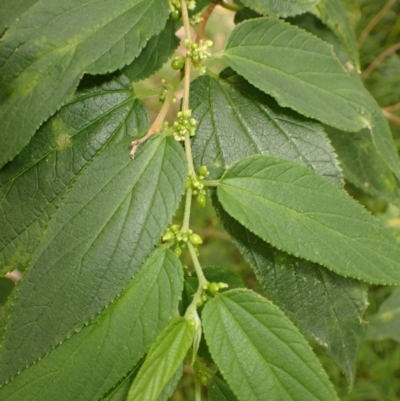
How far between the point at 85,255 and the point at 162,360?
7.2 inches

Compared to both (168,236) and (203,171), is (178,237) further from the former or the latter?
(203,171)

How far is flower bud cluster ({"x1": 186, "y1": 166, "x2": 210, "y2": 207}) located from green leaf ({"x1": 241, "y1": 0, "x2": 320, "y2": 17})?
390 mm

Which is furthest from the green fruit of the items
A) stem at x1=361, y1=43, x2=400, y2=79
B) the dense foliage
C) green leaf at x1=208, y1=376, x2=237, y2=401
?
stem at x1=361, y1=43, x2=400, y2=79

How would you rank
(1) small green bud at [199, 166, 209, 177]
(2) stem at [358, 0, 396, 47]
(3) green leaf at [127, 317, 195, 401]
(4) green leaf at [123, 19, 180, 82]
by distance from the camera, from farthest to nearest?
(2) stem at [358, 0, 396, 47] → (4) green leaf at [123, 19, 180, 82] → (1) small green bud at [199, 166, 209, 177] → (3) green leaf at [127, 317, 195, 401]

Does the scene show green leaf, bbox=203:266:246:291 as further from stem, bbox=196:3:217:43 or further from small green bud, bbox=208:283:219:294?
stem, bbox=196:3:217:43

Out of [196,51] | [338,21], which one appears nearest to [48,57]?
[196,51]

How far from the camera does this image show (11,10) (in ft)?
2.97

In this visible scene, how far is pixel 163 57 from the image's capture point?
111 cm

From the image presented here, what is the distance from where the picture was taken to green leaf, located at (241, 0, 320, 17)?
1000mm

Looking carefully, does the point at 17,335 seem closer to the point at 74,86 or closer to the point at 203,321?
the point at 203,321

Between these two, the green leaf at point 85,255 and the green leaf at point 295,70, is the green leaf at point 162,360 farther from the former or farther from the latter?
the green leaf at point 295,70

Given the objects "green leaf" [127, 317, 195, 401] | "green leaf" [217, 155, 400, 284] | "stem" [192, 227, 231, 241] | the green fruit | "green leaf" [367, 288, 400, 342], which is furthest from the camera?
"stem" [192, 227, 231, 241]

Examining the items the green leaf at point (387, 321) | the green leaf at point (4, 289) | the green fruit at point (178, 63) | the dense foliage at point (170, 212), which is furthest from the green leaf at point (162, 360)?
the green leaf at point (387, 321)

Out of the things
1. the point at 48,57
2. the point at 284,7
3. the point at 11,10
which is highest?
the point at 11,10
